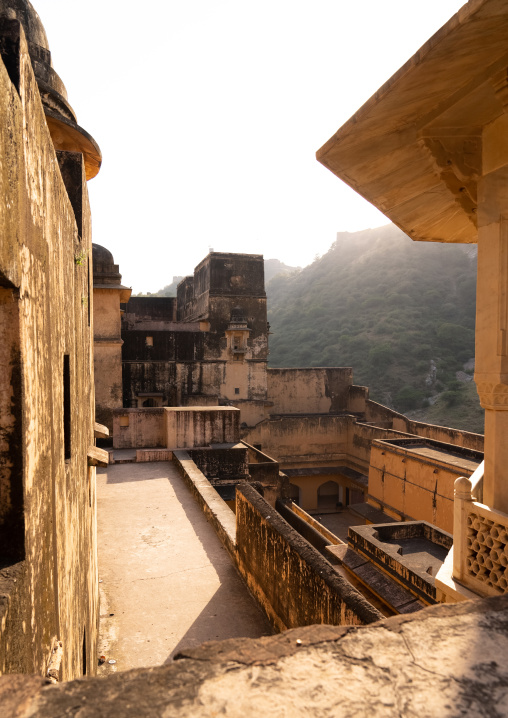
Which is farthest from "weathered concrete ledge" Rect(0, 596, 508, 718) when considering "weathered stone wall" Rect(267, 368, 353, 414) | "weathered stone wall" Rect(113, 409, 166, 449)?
"weathered stone wall" Rect(267, 368, 353, 414)

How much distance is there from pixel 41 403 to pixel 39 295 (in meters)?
0.39

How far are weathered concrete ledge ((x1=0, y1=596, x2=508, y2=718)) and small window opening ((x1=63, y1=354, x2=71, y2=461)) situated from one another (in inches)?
61.3

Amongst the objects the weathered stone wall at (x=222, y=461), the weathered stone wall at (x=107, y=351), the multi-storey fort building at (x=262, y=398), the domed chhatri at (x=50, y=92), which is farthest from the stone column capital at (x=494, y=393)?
the weathered stone wall at (x=107, y=351)

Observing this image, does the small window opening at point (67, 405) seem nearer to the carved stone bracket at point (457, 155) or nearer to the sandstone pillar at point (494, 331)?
the sandstone pillar at point (494, 331)

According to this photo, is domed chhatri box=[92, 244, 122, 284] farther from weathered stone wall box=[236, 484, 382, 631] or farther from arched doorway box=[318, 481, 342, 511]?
arched doorway box=[318, 481, 342, 511]

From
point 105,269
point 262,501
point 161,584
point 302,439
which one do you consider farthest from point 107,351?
point 262,501

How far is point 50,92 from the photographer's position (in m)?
4.40

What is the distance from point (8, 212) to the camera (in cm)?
130

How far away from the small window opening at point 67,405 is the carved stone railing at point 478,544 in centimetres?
249

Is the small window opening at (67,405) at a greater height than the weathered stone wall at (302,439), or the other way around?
the small window opening at (67,405)

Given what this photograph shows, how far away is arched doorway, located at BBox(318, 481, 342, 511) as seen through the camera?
861 inches

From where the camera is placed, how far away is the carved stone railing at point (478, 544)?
10.1 feet

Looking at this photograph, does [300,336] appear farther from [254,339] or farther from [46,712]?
[46,712]

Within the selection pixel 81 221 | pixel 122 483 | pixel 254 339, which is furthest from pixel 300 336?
pixel 81 221
